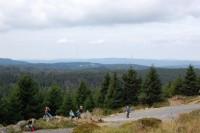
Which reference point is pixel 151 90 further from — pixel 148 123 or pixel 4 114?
pixel 148 123

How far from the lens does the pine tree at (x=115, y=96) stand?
2156 inches

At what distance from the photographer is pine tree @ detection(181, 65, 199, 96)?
5491 cm

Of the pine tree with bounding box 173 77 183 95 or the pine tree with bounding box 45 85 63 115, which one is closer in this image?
the pine tree with bounding box 173 77 183 95

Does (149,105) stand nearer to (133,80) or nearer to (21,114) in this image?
(133,80)

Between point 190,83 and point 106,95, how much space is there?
37.3 ft

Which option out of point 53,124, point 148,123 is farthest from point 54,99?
point 148,123

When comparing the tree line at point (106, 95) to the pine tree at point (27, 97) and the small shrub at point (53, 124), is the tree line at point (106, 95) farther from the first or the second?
the small shrub at point (53, 124)

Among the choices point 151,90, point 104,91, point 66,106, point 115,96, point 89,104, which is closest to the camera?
point 151,90

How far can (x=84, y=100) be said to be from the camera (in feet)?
218

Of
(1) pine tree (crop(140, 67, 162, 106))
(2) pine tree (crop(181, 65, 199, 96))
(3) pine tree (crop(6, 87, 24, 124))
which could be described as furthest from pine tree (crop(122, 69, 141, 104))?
(3) pine tree (crop(6, 87, 24, 124))

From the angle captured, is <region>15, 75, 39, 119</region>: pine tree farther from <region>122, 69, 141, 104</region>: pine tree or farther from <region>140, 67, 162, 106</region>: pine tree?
<region>140, 67, 162, 106</region>: pine tree

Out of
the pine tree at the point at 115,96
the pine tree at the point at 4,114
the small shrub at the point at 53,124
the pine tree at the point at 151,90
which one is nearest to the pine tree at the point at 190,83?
the pine tree at the point at 151,90

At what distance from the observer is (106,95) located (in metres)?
56.5

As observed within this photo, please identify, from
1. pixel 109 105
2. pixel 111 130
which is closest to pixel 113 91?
pixel 109 105
